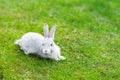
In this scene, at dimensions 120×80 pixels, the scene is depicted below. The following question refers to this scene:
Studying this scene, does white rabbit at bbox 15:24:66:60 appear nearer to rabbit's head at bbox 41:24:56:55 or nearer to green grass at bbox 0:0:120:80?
rabbit's head at bbox 41:24:56:55

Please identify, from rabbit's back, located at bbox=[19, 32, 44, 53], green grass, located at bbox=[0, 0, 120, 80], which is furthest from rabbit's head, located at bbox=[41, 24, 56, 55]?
green grass, located at bbox=[0, 0, 120, 80]

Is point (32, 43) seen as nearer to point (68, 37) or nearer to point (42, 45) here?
point (42, 45)

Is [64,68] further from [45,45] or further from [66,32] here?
[66,32]

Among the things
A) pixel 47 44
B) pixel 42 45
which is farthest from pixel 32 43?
pixel 47 44

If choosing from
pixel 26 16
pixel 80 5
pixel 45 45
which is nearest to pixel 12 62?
pixel 45 45

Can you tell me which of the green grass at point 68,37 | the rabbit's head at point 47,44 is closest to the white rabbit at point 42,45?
the rabbit's head at point 47,44
